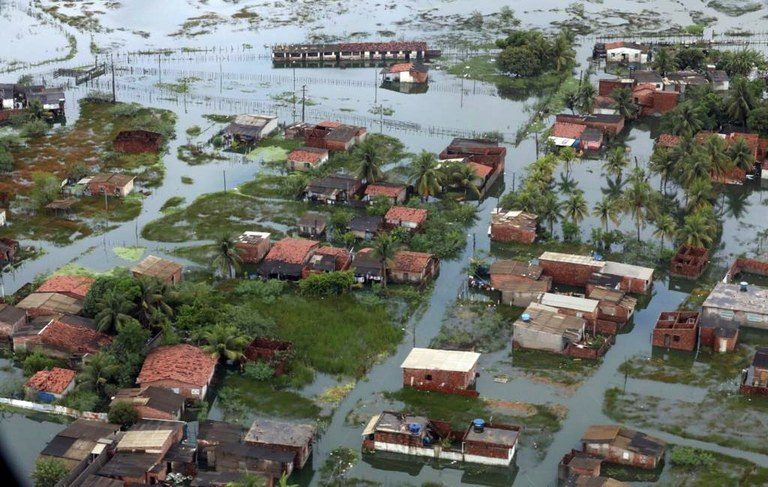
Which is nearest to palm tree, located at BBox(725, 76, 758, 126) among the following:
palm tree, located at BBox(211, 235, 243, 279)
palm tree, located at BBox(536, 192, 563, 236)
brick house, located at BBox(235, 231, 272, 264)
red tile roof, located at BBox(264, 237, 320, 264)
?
palm tree, located at BBox(536, 192, 563, 236)

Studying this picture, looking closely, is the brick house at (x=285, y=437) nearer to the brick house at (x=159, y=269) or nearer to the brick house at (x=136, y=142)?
the brick house at (x=159, y=269)

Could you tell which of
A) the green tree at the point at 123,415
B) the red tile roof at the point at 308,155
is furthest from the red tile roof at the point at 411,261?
the red tile roof at the point at 308,155

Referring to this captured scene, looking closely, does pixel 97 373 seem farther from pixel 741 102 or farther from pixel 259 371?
pixel 741 102

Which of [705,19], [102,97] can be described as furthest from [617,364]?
[705,19]

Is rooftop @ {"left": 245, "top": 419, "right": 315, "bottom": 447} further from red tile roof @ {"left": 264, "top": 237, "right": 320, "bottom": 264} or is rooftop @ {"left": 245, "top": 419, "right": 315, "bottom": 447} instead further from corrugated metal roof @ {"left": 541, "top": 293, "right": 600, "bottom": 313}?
red tile roof @ {"left": 264, "top": 237, "right": 320, "bottom": 264}

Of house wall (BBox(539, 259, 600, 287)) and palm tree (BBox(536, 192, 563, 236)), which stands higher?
palm tree (BBox(536, 192, 563, 236))

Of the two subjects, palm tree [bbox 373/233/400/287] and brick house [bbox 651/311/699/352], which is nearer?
brick house [bbox 651/311/699/352]

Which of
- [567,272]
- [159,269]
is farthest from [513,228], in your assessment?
[159,269]
